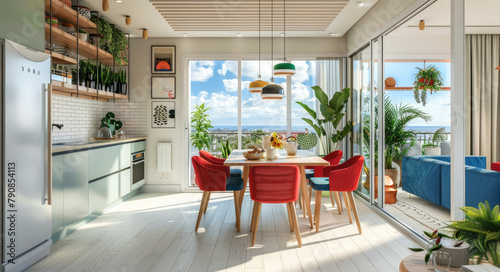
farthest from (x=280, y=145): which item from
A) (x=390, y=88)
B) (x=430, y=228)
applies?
(x=390, y=88)

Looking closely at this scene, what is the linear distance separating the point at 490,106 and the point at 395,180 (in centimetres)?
186

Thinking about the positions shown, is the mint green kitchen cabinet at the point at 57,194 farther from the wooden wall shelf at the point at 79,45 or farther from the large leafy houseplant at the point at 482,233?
the large leafy houseplant at the point at 482,233

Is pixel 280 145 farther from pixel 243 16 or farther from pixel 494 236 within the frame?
pixel 494 236

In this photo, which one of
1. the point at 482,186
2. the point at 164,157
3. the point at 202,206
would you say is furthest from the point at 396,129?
the point at 164,157

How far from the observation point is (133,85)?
6910mm

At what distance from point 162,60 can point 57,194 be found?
12.3 ft

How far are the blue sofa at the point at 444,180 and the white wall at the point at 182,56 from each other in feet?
8.52

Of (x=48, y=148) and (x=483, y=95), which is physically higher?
(x=483, y=95)

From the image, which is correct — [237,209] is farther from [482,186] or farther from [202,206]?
[482,186]

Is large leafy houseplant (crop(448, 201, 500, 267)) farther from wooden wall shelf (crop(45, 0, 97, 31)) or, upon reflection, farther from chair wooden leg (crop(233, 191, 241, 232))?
wooden wall shelf (crop(45, 0, 97, 31))

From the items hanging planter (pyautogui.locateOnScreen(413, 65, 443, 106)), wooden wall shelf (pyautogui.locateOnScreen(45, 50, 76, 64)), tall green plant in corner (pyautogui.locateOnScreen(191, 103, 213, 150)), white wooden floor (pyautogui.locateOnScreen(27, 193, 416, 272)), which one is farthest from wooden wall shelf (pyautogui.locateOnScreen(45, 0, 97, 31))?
hanging planter (pyautogui.locateOnScreen(413, 65, 443, 106))

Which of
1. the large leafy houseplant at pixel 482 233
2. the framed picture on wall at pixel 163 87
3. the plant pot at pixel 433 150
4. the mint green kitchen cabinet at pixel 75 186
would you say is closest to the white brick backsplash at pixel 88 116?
the framed picture on wall at pixel 163 87

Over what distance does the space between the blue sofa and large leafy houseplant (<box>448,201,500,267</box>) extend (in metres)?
2.92

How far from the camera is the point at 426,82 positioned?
21.8 feet
